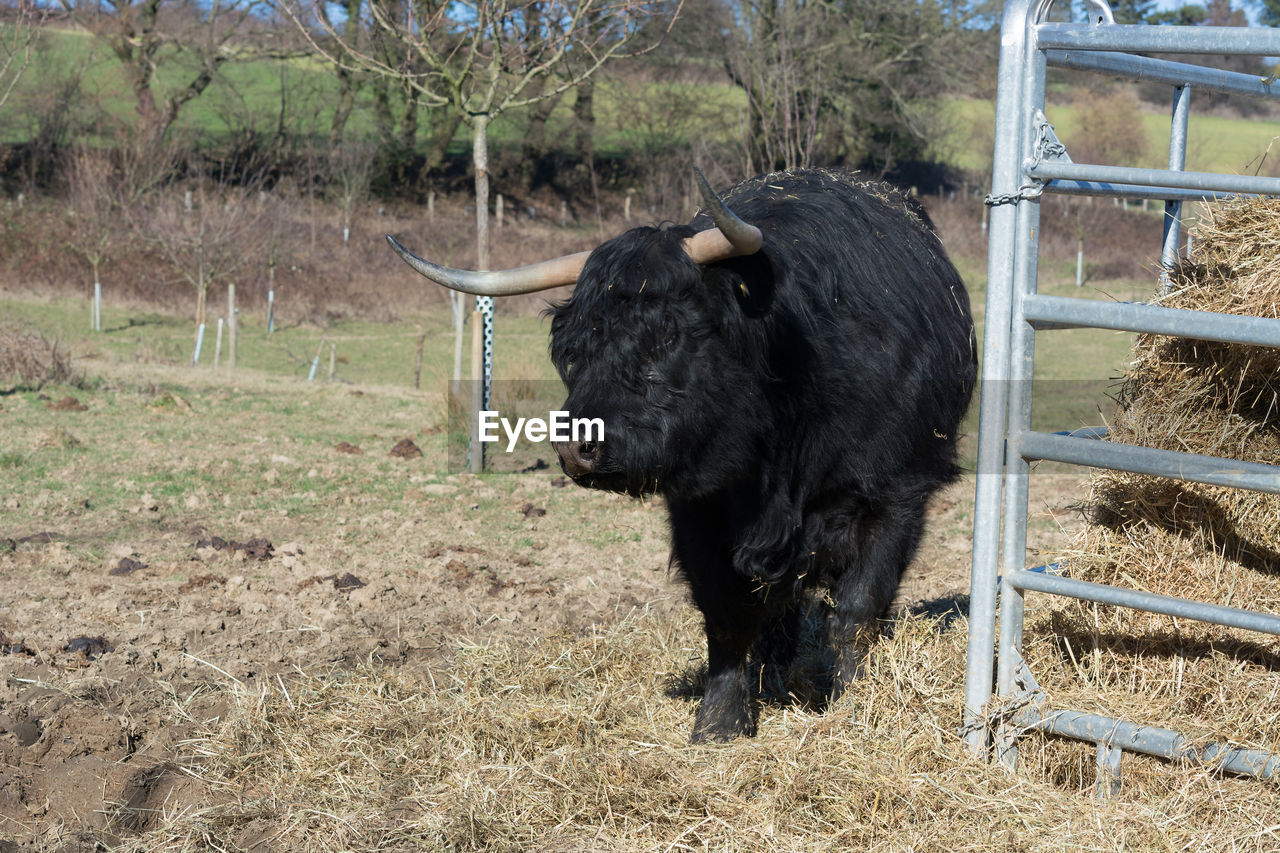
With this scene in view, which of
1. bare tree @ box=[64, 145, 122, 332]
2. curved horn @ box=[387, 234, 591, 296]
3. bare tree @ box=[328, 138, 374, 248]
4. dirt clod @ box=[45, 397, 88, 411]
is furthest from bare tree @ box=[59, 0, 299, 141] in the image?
curved horn @ box=[387, 234, 591, 296]

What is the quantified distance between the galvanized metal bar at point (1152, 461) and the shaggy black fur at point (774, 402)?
0.78 m

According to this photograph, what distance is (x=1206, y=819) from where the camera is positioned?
3027mm

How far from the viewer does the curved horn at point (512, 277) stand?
3.84m

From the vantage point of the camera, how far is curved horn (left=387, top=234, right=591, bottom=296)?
3.84 metres

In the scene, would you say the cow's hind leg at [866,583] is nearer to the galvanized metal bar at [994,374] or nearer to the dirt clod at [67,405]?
the galvanized metal bar at [994,374]

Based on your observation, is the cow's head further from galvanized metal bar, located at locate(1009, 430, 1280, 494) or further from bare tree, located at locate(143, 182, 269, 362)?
bare tree, located at locate(143, 182, 269, 362)

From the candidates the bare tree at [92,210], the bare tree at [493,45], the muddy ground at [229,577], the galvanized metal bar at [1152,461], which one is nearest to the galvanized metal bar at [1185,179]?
the galvanized metal bar at [1152,461]

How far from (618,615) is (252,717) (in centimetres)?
197

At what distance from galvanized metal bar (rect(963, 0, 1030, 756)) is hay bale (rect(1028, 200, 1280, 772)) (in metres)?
0.23

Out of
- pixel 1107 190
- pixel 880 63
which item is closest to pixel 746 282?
pixel 1107 190

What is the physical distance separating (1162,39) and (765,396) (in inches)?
62.3

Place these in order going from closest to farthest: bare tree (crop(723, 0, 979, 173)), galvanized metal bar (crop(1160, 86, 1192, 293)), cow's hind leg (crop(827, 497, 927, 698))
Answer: galvanized metal bar (crop(1160, 86, 1192, 293)) < cow's hind leg (crop(827, 497, 927, 698)) < bare tree (crop(723, 0, 979, 173))

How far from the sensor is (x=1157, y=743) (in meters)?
3.14

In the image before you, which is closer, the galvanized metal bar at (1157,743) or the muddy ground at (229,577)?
the galvanized metal bar at (1157,743)
